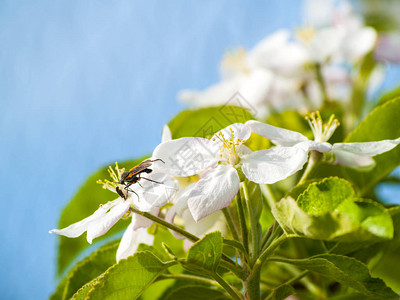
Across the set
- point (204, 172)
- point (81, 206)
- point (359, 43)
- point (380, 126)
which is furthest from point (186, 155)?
point (359, 43)

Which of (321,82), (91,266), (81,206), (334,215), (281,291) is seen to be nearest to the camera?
(334,215)

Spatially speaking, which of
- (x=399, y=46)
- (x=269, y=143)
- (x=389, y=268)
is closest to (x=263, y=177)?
(x=269, y=143)

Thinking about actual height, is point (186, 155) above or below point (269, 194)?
above

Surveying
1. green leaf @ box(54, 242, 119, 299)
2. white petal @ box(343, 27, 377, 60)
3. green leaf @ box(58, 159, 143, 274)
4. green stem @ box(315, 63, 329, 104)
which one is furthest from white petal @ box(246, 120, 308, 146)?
white petal @ box(343, 27, 377, 60)

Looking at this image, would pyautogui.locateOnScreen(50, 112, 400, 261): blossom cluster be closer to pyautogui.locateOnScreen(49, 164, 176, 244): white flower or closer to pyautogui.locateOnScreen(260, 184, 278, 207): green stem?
pyautogui.locateOnScreen(49, 164, 176, 244): white flower

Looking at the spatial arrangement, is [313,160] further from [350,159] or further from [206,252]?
[206,252]

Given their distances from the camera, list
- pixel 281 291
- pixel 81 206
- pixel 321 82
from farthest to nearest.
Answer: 1. pixel 321 82
2. pixel 81 206
3. pixel 281 291

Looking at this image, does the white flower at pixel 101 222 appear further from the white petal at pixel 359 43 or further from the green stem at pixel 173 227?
the white petal at pixel 359 43

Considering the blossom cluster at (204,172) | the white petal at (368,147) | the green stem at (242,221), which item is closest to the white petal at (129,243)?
the blossom cluster at (204,172)
